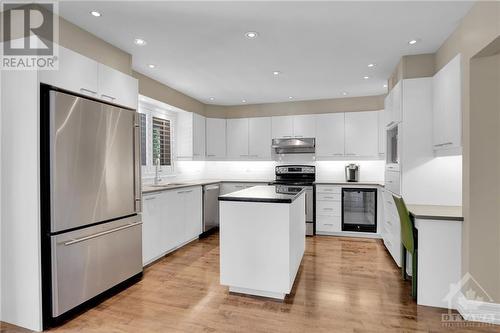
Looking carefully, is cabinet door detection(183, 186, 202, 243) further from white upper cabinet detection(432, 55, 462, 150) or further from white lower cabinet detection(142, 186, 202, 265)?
white upper cabinet detection(432, 55, 462, 150)

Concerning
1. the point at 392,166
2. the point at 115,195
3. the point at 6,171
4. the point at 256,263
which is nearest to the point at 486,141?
the point at 392,166

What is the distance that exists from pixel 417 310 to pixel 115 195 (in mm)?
2974

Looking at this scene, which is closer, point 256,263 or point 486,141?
point 486,141

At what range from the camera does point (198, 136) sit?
17.9 ft

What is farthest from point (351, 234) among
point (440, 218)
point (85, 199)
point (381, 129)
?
point (85, 199)

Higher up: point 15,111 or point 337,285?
point 15,111

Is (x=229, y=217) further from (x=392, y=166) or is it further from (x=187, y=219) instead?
(x=392, y=166)

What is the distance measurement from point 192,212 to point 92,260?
2.08 m

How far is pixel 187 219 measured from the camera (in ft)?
14.1

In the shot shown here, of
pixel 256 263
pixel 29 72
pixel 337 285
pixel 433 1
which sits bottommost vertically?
pixel 337 285

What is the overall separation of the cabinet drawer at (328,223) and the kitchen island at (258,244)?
7.90 feet

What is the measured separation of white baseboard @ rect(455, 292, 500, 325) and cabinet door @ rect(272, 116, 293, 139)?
3772 millimetres

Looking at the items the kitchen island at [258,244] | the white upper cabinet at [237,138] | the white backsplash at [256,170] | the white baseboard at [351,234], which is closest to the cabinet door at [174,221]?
the white backsplash at [256,170]

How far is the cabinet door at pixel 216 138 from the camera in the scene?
19.2 feet
